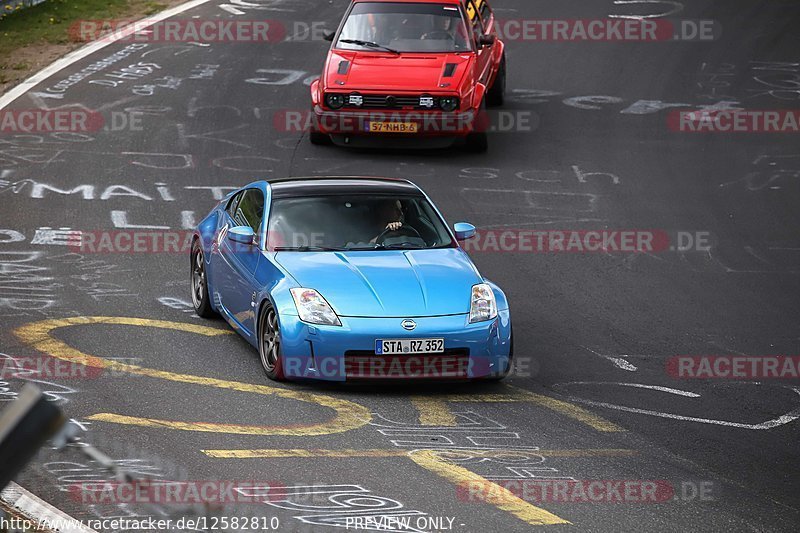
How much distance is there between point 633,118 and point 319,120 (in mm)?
5669

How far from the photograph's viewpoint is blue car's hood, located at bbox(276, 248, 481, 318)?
966 cm

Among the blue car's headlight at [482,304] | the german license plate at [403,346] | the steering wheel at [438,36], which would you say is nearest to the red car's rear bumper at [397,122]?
the steering wheel at [438,36]

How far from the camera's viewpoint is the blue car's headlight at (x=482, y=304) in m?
9.84

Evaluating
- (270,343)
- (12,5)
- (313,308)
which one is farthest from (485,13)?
(313,308)

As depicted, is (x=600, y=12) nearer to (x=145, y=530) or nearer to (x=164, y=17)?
(x=164, y=17)

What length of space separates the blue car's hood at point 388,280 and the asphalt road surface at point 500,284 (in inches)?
24.7

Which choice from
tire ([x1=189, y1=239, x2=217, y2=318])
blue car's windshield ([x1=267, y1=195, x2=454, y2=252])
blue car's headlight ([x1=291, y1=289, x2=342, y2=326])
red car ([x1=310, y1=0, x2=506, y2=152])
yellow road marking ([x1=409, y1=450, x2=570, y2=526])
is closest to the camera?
yellow road marking ([x1=409, y1=450, x2=570, y2=526])

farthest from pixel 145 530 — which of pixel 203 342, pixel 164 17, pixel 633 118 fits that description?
pixel 164 17

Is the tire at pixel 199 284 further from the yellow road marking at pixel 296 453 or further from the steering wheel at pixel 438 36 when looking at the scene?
the steering wheel at pixel 438 36

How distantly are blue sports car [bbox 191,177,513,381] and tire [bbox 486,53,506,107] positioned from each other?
31.4ft

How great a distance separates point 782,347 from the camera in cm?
1149

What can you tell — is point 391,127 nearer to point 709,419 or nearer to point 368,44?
point 368,44

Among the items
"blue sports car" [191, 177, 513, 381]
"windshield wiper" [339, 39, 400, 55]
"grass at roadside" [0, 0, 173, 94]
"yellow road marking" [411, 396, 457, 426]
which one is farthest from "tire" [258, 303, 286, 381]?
"grass at roadside" [0, 0, 173, 94]

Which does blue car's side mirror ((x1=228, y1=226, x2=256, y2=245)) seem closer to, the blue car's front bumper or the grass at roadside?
the blue car's front bumper
